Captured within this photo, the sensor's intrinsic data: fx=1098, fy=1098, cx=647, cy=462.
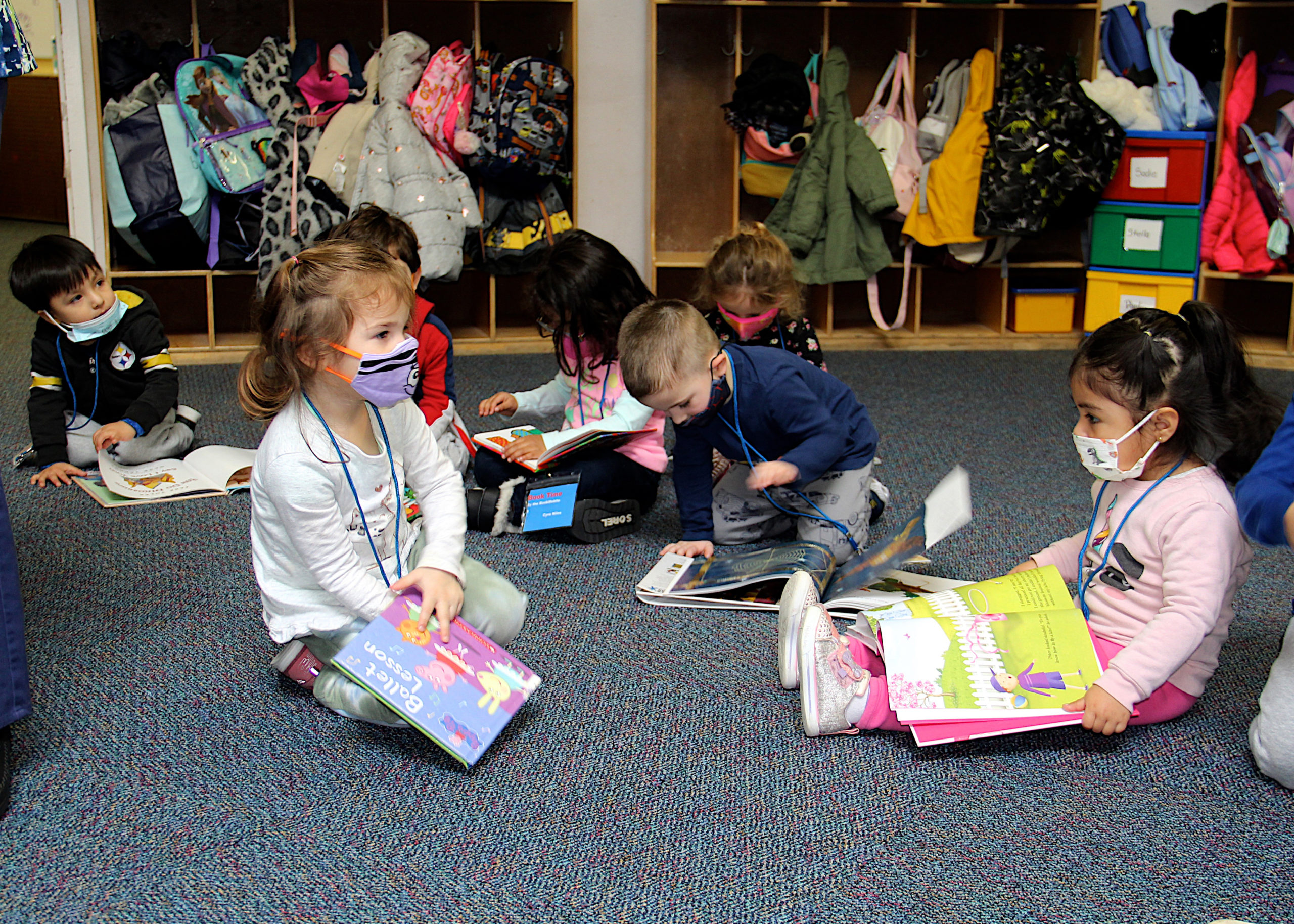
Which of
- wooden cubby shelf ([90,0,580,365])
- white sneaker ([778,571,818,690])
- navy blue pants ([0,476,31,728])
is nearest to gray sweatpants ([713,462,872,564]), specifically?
white sneaker ([778,571,818,690])

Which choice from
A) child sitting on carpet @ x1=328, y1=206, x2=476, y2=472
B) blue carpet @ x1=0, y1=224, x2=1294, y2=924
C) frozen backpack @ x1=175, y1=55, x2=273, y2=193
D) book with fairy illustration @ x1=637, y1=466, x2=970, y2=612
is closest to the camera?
blue carpet @ x1=0, y1=224, x2=1294, y2=924

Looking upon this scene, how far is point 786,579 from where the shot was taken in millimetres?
1852

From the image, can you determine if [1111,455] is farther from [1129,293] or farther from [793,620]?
[1129,293]

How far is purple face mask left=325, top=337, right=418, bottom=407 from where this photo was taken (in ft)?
4.64

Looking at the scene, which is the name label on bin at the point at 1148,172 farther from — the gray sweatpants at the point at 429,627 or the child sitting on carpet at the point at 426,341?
the gray sweatpants at the point at 429,627

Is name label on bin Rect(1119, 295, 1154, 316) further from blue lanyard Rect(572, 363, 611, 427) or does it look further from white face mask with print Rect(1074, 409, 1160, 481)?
white face mask with print Rect(1074, 409, 1160, 481)

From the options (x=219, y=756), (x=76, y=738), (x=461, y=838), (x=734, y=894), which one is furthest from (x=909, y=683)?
(x=76, y=738)

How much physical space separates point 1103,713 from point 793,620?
410 millimetres

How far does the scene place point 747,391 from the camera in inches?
75.5

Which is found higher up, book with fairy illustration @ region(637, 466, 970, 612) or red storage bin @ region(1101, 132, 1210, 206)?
red storage bin @ region(1101, 132, 1210, 206)

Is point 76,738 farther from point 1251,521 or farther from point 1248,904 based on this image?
point 1251,521

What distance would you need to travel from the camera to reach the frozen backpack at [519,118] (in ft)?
11.9

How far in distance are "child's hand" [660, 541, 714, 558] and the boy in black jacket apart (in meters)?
1.29

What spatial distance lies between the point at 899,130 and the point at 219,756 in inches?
129
